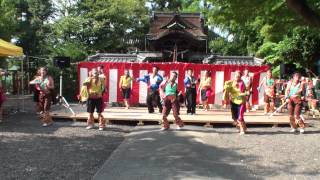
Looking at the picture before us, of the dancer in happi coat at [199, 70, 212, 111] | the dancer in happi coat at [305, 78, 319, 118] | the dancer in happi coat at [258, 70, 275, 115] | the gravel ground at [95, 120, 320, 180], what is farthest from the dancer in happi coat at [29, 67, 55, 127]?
the dancer in happi coat at [305, 78, 319, 118]

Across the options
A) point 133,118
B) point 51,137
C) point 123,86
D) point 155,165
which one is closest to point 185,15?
point 123,86

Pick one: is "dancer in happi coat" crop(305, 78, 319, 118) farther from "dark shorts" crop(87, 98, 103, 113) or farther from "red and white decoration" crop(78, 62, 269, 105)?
"dark shorts" crop(87, 98, 103, 113)

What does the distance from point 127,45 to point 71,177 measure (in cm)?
2736

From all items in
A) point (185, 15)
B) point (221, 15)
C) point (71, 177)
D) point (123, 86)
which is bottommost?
point (71, 177)

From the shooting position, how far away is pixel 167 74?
2227cm

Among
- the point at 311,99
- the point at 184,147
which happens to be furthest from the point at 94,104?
the point at 311,99

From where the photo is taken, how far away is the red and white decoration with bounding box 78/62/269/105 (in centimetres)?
2205

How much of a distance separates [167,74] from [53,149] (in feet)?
37.6

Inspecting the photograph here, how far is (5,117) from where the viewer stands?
1772cm

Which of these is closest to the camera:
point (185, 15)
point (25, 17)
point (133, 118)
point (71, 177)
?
point (71, 177)

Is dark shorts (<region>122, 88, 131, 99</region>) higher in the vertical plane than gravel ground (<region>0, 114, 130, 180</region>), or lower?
higher

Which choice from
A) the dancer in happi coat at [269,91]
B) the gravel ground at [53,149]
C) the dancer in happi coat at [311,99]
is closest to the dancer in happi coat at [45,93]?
the gravel ground at [53,149]

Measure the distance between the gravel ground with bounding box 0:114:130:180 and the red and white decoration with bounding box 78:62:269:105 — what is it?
20.2ft

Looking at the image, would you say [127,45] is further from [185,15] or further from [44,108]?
[44,108]
